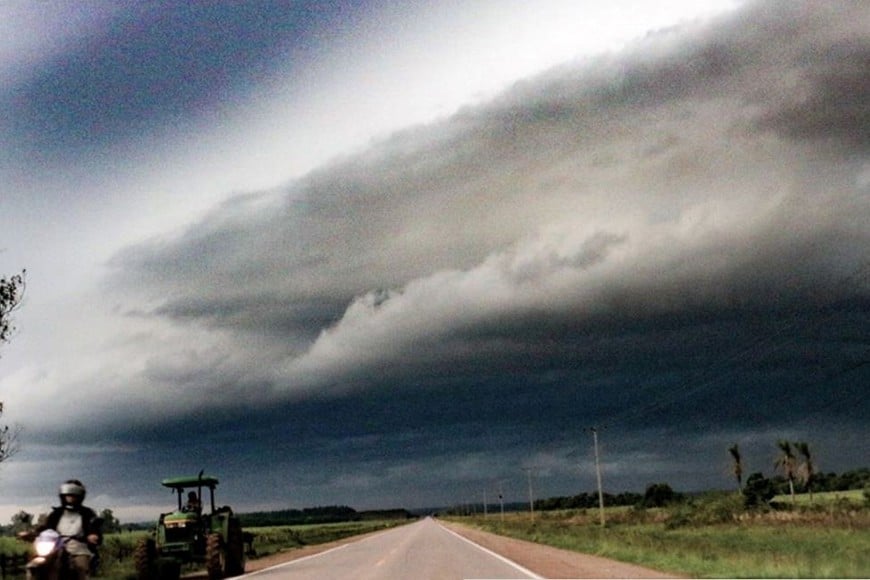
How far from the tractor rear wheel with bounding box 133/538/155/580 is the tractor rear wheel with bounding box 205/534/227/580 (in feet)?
4.41

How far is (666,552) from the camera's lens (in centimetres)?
3052

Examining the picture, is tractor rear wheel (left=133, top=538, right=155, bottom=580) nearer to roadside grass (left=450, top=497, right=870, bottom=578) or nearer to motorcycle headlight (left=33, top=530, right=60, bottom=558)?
roadside grass (left=450, top=497, right=870, bottom=578)

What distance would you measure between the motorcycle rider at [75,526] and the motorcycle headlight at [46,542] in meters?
0.12

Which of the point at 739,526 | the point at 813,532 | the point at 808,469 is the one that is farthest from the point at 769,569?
the point at 808,469

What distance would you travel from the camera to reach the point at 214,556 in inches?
916

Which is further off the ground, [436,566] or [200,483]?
[200,483]

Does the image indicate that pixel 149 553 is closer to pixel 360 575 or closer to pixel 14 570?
pixel 14 570

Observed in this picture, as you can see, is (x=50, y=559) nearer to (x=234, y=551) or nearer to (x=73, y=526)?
(x=73, y=526)

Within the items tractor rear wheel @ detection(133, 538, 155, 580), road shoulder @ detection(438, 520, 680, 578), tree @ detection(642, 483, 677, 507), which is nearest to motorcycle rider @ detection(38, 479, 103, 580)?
tractor rear wheel @ detection(133, 538, 155, 580)

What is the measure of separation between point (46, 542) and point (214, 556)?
47.5 ft

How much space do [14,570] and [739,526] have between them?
51.0 metres

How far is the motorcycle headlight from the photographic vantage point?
9.45 metres

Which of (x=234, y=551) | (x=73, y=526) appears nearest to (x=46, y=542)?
(x=73, y=526)

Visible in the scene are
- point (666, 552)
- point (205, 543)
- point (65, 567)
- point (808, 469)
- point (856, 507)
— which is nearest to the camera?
point (65, 567)
